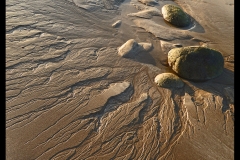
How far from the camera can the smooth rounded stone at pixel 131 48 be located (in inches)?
229

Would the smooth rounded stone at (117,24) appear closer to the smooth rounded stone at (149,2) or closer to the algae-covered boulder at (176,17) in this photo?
the algae-covered boulder at (176,17)

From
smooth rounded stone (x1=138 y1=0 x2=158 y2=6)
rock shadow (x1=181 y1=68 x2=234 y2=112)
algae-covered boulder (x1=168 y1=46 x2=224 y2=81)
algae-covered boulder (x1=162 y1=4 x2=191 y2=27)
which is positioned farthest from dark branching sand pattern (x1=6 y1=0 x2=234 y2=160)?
smooth rounded stone (x1=138 y1=0 x2=158 y2=6)

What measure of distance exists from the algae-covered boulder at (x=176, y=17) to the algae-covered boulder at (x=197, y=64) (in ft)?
6.76

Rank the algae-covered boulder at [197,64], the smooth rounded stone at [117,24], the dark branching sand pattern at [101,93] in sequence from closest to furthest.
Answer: the dark branching sand pattern at [101,93] < the algae-covered boulder at [197,64] < the smooth rounded stone at [117,24]

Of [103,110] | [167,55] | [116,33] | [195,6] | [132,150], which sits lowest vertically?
[132,150]

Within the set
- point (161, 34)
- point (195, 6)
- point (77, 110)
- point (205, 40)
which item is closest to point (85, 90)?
point (77, 110)

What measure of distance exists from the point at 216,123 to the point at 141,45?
8.69 feet

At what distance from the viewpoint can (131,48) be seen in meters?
5.95

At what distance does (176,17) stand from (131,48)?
7.76ft

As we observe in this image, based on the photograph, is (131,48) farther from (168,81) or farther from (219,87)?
(219,87)

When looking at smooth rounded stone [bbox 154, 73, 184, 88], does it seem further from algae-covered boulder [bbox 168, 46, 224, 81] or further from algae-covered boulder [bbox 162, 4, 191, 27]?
algae-covered boulder [bbox 162, 4, 191, 27]

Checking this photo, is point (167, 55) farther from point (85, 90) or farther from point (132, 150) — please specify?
point (132, 150)

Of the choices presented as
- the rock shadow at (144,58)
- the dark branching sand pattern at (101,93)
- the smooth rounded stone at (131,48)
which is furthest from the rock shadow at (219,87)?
the smooth rounded stone at (131,48)

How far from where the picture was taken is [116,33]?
256 inches
